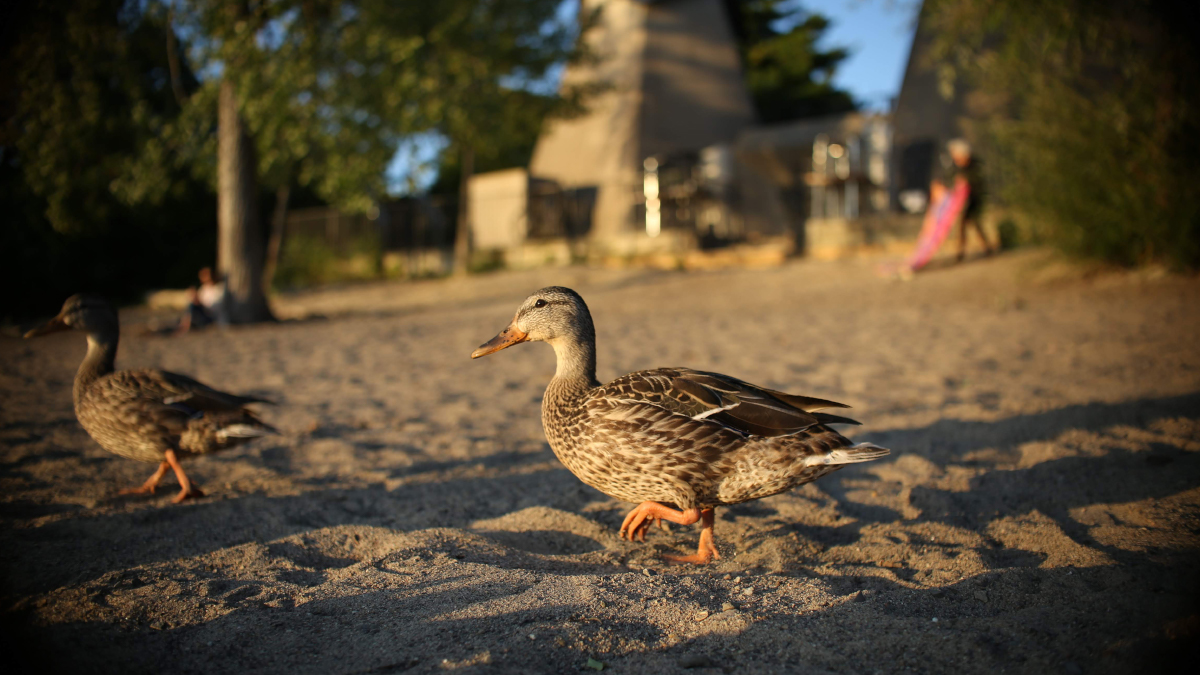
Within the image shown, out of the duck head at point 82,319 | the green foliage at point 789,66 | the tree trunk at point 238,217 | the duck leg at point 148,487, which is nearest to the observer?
the duck leg at point 148,487

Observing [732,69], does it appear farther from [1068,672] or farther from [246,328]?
[1068,672]

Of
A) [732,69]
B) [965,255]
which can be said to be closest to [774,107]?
[732,69]

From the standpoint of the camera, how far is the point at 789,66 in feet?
89.7

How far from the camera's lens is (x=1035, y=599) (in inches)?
95.0

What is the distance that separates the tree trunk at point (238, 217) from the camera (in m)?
10.5

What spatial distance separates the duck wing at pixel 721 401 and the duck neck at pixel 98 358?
126 inches

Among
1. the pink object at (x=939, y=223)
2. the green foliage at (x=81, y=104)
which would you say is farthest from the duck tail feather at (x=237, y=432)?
the pink object at (x=939, y=223)

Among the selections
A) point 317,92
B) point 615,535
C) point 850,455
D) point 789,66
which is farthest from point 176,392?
point 789,66

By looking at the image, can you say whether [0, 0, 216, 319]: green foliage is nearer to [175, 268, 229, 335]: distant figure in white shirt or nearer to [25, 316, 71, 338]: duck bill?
[175, 268, 229, 335]: distant figure in white shirt

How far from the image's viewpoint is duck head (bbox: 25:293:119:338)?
4234mm

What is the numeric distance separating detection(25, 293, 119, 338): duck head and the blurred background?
12.4 ft

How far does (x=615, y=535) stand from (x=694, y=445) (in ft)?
2.22

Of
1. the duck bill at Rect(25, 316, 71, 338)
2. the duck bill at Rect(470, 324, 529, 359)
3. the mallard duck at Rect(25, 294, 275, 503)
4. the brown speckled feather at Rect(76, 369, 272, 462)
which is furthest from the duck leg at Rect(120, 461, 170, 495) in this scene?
the duck bill at Rect(470, 324, 529, 359)

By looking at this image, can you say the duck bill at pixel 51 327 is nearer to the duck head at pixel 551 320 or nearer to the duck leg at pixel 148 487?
the duck leg at pixel 148 487
